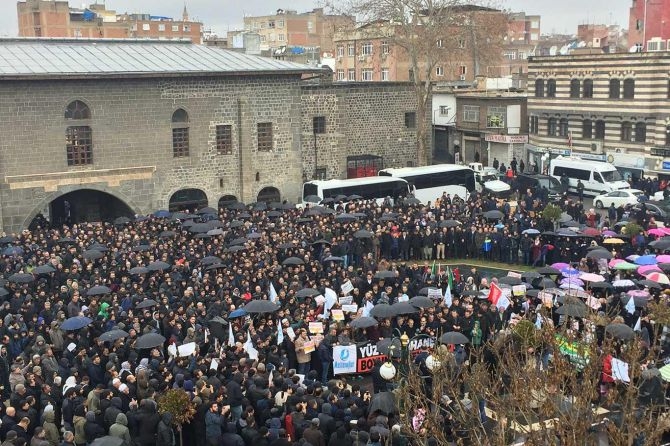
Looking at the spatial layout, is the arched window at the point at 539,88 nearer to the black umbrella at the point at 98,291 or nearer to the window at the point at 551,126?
the window at the point at 551,126

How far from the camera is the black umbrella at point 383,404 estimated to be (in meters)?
15.3

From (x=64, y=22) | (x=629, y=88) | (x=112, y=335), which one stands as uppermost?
(x=64, y=22)

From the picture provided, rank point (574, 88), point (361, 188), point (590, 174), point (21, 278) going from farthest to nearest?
1. point (574, 88)
2. point (590, 174)
3. point (361, 188)
4. point (21, 278)

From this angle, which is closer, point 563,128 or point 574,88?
point 574,88

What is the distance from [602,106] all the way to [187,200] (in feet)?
78.0

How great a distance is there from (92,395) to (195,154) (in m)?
25.6

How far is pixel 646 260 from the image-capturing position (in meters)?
25.9

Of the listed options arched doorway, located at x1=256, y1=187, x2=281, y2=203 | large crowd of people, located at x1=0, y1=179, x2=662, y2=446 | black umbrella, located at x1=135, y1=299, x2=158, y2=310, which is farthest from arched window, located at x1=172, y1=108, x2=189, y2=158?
black umbrella, located at x1=135, y1=299, x2=158, y2=310

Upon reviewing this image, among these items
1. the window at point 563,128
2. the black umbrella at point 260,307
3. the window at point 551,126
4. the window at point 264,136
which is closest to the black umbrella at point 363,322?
the black umbrella at point 260,307

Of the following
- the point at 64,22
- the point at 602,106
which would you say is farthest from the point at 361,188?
the point at 64,22

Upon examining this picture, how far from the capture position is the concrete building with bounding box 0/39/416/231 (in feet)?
121

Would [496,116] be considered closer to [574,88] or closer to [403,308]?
[574,88]

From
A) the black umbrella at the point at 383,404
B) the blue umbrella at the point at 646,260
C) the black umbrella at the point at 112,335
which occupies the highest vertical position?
the blue umbrella at the point at 646,260

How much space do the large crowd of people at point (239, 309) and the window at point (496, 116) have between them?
19051 millimetres
